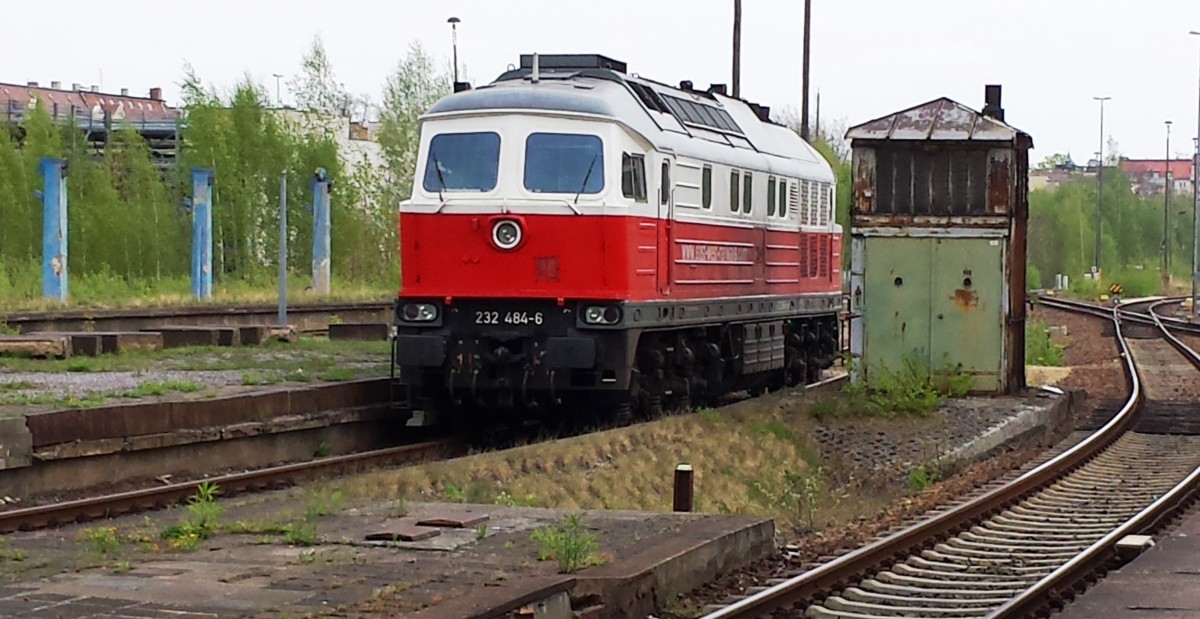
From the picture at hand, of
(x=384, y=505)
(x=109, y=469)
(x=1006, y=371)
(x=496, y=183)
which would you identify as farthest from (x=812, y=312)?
(x=384, y=505)

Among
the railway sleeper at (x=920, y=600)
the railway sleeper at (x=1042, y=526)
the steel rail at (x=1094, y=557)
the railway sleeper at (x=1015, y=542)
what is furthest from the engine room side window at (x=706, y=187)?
the railway sleeper at (x=920, y=600)

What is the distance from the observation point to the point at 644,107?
19328 mm

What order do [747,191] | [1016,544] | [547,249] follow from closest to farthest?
[1016,544] < [547,249] < [747,191]

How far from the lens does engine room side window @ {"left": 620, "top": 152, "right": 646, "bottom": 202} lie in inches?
718

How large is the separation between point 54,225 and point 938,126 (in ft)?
58.8

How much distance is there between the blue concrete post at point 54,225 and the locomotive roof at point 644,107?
14723mm

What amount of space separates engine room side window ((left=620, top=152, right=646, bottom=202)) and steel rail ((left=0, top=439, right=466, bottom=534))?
316cm

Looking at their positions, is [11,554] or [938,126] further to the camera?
[938,126]

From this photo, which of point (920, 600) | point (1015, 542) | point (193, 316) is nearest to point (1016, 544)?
point (1015, 542)

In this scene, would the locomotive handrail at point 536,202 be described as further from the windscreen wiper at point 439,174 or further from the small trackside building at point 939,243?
the small trackside building at point 939,243

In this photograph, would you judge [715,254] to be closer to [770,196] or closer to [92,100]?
[770,196]

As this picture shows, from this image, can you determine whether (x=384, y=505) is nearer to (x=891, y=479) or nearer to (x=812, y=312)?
(x=891, y=479)

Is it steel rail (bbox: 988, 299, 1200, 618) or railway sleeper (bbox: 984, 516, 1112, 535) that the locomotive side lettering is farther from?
railway sleeper (bbox: 984, 516, 1112, 535)

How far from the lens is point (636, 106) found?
62.4 ft
